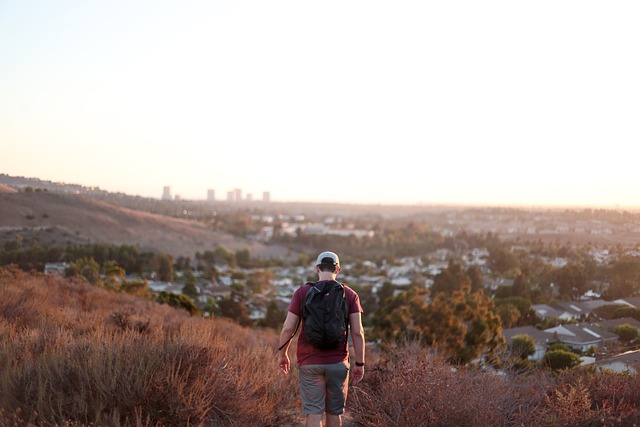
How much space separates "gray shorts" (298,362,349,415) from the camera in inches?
138

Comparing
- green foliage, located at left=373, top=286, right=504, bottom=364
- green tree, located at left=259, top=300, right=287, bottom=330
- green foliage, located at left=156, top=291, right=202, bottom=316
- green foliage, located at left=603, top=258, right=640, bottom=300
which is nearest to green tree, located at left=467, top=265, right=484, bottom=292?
green foliage, located at left=373, top=286, right=504, bottom=364

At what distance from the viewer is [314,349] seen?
3502mm

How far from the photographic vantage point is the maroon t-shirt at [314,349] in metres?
3.49

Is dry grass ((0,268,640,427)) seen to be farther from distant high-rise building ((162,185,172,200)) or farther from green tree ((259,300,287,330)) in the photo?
distant high-rise building ((162,185,172,200))

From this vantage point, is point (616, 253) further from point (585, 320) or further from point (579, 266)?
point (585, 320)

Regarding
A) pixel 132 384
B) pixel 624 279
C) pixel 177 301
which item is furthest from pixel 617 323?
pixel 177 301

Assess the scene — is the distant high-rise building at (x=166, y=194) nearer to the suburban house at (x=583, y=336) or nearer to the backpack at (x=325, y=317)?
the suburban house at (x=583, y=336)

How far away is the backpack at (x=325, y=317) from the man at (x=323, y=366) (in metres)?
0.06

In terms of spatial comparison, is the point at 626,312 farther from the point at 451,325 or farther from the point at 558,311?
the point at 451,325

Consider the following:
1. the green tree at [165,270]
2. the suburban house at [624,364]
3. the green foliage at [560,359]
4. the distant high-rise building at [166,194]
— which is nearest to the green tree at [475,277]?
the green foliage at [560,359]

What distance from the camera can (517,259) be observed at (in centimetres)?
2327

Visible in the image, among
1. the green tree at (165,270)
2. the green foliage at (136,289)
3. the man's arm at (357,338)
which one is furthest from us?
the green tree at (165,270)

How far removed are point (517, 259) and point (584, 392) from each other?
67.0ft

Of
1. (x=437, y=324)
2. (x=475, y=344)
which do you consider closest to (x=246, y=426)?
(x=475, y=344)
